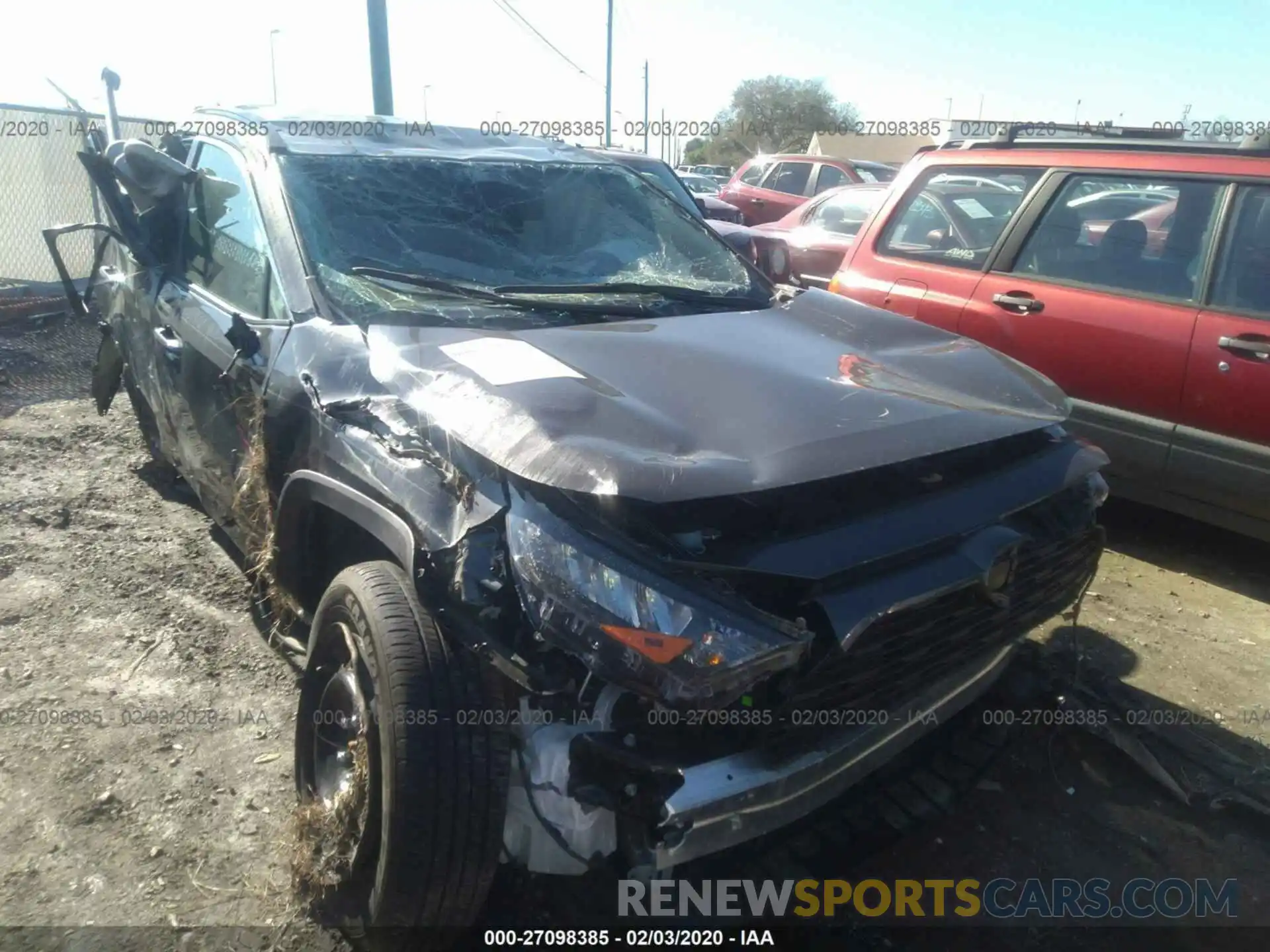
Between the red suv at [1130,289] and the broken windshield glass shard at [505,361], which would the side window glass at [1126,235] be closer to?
the red suv at [1130,289]

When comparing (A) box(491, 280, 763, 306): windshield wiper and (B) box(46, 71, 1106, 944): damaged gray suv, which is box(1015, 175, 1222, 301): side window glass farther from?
(A) box(491, 280, 763, 306): windshield wiper

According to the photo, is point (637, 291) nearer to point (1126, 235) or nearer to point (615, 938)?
point (615, 938)

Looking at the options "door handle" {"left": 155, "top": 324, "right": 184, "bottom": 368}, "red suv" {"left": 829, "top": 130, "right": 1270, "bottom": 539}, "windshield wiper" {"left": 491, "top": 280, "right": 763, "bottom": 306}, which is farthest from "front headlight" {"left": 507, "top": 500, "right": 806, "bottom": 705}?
"red suv" {"left": 829, "top": 130, "right": 1270, "bottom": 539}

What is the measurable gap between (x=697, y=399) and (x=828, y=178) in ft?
37.8

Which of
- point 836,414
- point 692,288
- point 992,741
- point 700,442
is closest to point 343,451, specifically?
point 700,442

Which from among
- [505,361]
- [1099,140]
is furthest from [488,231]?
[1099,140]

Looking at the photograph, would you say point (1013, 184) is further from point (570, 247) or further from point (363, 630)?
point (363, 630)

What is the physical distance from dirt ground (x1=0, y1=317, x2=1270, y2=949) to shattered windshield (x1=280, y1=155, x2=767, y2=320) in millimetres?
1431

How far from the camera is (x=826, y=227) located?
28.7 feet

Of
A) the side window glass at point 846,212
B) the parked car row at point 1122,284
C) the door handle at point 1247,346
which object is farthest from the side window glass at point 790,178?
A: the door handle at point 1247,346

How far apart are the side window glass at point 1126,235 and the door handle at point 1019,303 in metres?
0.15

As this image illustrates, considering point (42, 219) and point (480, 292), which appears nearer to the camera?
point (480, 292)

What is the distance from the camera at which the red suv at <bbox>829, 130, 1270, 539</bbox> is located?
400 centimetres

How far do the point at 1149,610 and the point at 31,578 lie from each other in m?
4.56
